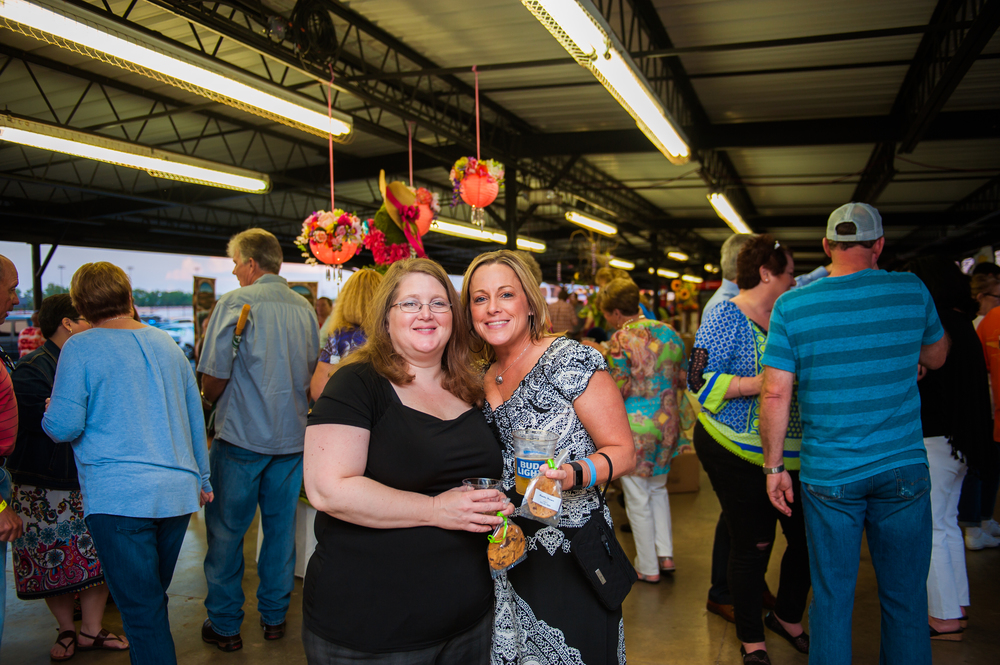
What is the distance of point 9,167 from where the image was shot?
30.6 ft

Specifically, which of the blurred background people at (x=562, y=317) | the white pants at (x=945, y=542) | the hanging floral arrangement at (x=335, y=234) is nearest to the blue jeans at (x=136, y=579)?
the hanging floral arrangement at (x=335, y=234)

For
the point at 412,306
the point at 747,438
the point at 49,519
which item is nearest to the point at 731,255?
the point at 747,438

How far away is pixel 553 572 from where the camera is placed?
165 centimetres

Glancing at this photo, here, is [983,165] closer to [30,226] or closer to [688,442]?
[688,442]

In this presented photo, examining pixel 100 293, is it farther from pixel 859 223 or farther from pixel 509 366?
pixel 859 223

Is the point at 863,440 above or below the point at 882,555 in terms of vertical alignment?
above

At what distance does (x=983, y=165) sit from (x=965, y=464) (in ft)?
30.4

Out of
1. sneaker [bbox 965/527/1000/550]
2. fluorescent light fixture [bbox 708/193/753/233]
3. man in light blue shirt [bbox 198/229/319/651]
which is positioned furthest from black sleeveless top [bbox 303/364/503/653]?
fluorescent light fixture [bbox 708/193/753/233]

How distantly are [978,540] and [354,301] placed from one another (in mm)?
4043

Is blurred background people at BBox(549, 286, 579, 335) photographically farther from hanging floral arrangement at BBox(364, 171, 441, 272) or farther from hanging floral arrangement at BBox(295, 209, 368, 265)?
hanging floral arrangement at BBox(364, 171, 441, 272)

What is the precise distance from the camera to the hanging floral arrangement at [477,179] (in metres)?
4.72

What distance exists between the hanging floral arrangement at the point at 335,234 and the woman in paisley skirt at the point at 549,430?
196 centimetres

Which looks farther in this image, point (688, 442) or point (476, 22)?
point (476, 22)

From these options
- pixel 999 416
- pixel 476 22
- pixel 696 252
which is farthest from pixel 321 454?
pixel 696 252
